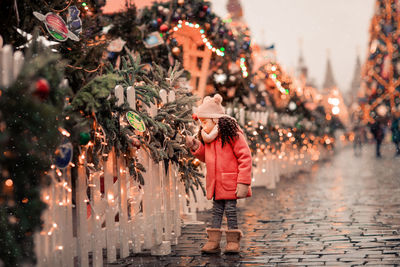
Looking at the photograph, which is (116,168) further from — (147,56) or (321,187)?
(321,187)

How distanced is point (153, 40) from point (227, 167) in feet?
18.1

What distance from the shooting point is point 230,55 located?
13977 mm

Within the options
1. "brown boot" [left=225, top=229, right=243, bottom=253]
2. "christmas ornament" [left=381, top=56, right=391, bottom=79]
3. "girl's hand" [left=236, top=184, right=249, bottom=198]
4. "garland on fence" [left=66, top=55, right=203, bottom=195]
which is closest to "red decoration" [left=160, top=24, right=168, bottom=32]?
"garland on fence" [left=66, top=55, right=203, bottom=195]

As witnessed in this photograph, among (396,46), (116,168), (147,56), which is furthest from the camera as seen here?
(396,46)

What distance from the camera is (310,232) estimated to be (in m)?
7.20

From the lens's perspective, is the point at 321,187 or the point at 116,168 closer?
the point at 116,168

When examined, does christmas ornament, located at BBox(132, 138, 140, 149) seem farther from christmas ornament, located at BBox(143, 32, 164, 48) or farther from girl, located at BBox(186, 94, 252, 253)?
christmas ornament, located at BBox(143, 32, 164, 48)

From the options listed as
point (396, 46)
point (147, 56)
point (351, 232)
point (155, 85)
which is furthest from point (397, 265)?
point (396, 46)

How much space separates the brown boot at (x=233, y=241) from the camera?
614cm

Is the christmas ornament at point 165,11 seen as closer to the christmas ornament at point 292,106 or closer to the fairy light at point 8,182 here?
the fairy light at point 8,182

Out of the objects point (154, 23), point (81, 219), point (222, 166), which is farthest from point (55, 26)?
point (154, 23)

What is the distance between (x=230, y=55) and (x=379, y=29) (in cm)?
2688

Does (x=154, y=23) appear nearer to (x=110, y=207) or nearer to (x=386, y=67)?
(x=110, y=207)

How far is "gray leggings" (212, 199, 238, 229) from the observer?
6273 mm
